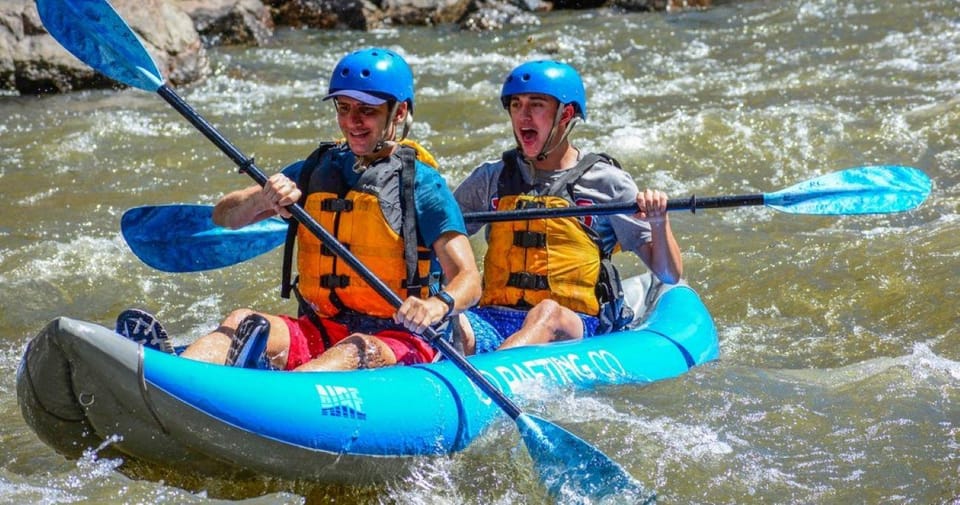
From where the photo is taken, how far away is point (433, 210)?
4109 millimetres

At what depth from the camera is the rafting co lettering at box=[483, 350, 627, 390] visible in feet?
13.5

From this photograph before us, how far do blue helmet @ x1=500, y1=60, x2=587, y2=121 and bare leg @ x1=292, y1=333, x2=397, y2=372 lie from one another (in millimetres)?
1152

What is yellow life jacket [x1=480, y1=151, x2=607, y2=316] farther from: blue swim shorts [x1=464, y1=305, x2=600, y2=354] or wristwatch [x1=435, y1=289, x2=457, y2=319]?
wristwatch [x1=435, y1=289, x2=457, y2=319]

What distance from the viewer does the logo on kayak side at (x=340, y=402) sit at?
141 inches

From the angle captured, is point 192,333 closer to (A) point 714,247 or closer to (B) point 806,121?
(A) point 714,247

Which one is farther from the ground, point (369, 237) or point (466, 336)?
point (369, 237)

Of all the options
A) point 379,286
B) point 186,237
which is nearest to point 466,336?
point 379,286

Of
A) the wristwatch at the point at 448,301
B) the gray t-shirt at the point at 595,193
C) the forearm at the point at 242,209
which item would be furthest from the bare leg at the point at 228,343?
the gray t-shirt at the point at 595,193

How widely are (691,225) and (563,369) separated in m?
3.12

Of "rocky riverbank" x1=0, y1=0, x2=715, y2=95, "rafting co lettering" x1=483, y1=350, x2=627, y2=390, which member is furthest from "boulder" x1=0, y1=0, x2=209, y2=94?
"rafting co lettering" x1=483, y1=350, x2=627, y2=390

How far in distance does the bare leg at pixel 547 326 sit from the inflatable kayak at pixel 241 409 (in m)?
0.34

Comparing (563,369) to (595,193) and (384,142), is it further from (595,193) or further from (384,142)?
(384,142)

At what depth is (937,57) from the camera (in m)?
10.4

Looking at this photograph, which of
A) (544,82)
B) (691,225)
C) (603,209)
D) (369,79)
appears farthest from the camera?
(691,225)
